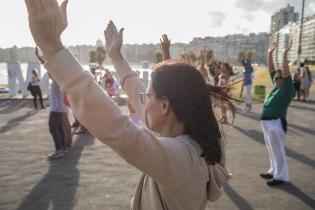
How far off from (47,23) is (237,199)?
4.58 metres

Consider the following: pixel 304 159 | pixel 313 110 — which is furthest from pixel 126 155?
pixel 313 110

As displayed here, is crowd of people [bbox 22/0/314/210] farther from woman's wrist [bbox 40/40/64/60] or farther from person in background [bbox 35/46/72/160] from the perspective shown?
person in background [bbox 35/46/72/160]

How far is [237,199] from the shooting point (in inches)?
198

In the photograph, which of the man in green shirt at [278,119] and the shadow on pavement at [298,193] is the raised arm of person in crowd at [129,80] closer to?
the shadow on pavement at [298,193]

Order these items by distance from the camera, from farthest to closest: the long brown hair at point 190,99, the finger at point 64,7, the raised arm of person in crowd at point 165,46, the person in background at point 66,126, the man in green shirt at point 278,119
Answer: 1. the person in background at point 66,126
2. the man in green shirt at point 278,119
3. the raised arm of person in crowd at point 165,46
4. the long brown hair at point 190,99
5. the finger at point 64,7

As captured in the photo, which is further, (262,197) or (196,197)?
(262,197)

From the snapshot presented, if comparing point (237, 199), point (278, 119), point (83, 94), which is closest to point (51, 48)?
point (83, 94)

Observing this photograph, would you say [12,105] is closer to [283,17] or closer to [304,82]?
[304,82]

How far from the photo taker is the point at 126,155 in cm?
120

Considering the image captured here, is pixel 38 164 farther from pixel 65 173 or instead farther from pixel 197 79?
pixel 197 79

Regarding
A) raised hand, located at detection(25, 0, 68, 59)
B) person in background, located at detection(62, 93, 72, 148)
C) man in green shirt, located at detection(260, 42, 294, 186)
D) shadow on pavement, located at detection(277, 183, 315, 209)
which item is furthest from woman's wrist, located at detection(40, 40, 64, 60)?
person in background, located at detection(62, 93, 72, 148)

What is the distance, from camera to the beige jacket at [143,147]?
3.76 feet

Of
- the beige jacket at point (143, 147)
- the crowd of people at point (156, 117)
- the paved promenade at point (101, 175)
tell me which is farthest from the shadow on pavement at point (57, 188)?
the beige jacket at point (143, 147)

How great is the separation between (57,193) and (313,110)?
13.1 meters
